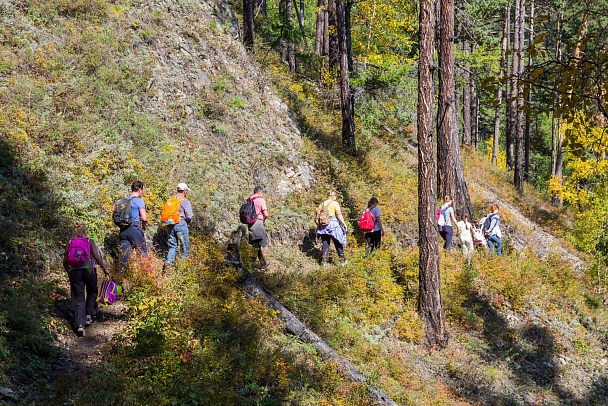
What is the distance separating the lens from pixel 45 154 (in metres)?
10.2

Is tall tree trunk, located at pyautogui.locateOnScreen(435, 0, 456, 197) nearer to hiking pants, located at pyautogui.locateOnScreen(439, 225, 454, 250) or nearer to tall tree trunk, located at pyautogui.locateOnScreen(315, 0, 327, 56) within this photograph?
hiking pants, located at pyautogui.locateOnScreen(439, 225, 454, 250)

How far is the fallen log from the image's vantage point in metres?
8.05

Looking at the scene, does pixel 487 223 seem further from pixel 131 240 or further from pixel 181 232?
pixel 131 240

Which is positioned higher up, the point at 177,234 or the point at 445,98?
the point at 445,98

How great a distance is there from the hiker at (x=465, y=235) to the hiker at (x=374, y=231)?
2.86 m

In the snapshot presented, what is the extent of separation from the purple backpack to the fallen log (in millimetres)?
2069

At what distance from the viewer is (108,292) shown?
313 inches

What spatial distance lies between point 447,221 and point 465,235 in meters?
0.78

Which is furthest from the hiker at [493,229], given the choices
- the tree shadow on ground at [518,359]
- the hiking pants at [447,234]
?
the tree shadow on ground at [518,359]

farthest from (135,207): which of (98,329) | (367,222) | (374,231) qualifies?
(374,231)

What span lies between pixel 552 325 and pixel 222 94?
36.4 feet

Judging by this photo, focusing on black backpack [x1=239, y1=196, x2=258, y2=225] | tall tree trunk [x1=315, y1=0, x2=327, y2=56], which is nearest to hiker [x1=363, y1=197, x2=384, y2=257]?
black backpack [x1=239, y1=196, x2=258, y2=225]

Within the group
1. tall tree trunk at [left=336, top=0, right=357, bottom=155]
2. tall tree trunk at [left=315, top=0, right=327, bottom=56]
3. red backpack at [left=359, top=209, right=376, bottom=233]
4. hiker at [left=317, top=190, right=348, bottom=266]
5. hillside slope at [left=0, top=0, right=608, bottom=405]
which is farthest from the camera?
tall tree trunk at [left=315, top=0, right=327, bottom=56]

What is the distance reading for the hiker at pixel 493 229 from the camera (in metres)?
16.1
